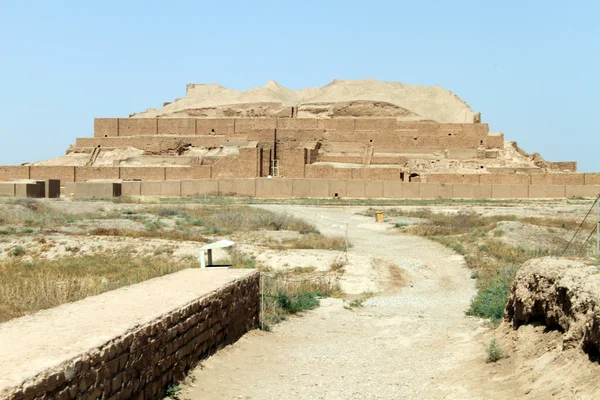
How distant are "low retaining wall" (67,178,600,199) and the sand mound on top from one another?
13.1 metres

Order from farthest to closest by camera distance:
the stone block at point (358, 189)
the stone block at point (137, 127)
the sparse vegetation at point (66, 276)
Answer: the stone block at point (137, 127), the stone block at point (358, 189), the sparse vegetation at point (66, 276)

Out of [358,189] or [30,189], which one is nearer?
[30,189]

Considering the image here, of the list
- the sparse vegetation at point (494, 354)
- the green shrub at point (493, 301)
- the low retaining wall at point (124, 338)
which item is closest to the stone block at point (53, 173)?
the green shrub at point (493, 301)

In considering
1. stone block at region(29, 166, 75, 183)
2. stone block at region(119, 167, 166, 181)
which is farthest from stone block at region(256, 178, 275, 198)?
stone block at region(29, 166, 75, 183)

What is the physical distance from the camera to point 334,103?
54.2m

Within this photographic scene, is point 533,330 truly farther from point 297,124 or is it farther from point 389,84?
point 389,84

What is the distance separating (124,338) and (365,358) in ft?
10.9

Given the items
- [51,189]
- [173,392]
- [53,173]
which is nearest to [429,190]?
[51,189]

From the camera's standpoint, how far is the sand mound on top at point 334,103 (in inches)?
2095

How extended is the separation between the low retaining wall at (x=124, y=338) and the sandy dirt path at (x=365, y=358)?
1.09 ft

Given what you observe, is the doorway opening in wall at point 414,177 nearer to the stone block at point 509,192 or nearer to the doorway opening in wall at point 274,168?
the stone block at point 509,192

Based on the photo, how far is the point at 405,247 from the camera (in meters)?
18.1

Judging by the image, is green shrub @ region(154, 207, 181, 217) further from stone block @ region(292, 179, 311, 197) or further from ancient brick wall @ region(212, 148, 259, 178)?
ancient brick wall @ region(212, 148, 259, 178)

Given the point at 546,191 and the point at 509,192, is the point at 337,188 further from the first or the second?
the point at 546,191
